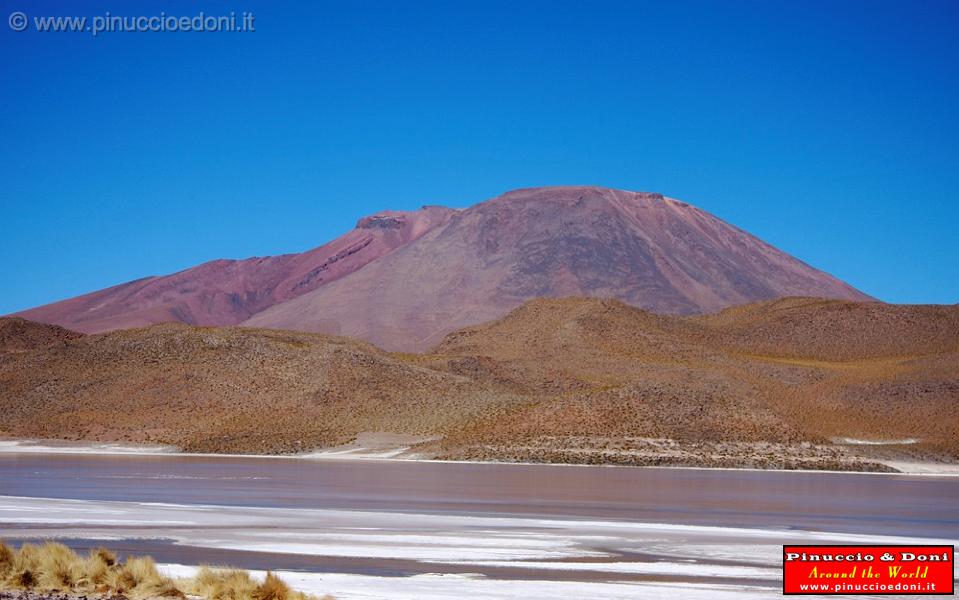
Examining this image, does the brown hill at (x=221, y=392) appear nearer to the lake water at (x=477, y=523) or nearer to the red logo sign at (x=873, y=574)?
the lake water at (x=477, y=523)

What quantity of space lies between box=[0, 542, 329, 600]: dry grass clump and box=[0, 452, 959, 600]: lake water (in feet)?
5.80

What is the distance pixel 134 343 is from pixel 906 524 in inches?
2934

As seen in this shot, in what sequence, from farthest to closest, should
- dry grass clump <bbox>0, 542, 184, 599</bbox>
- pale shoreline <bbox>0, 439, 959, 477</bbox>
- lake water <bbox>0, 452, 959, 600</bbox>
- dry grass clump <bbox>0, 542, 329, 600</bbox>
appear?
pale shoreline <bbox>0, 439, 959, 477</bbox>, lake water <bbox>0, 452, 959, 600</bbox>, dry grass clump <bbox>0, 542, 184, 599</bbox>, dry grass clump <bbox>0, 542, 329, 600</bbox>

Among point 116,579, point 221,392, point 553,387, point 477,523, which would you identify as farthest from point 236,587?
point 553,387

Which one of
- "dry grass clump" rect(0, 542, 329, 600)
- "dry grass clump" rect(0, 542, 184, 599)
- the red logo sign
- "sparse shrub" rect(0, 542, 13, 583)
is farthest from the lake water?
"sparse shrub" rect(0, 542, 13, 583)

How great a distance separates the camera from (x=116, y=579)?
1789 cm

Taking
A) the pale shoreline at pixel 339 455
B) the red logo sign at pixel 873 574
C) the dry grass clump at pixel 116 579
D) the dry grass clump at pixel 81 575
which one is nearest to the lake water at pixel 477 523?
the red logo sign at pixel 873 574

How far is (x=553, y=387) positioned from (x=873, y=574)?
6779cm

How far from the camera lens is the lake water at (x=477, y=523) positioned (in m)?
20.8

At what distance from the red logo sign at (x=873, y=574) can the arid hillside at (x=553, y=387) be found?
39.7 meters

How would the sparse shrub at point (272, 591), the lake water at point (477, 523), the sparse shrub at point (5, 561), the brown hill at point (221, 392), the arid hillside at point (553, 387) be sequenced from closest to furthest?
the sparse shrub at point (272, 591) < the sparse shrub at point (5, 561) < the lake water at point (477, 523) < the arid hillside at point (553, 387) < the brown hill at point (221, 392)

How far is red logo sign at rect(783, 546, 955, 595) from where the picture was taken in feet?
61.4

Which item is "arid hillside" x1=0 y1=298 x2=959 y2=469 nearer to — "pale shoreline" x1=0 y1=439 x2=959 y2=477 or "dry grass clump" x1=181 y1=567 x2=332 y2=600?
"pale shoreline" x1=0 y1=439 x2=959 y2=477

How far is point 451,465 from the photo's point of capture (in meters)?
57.2
